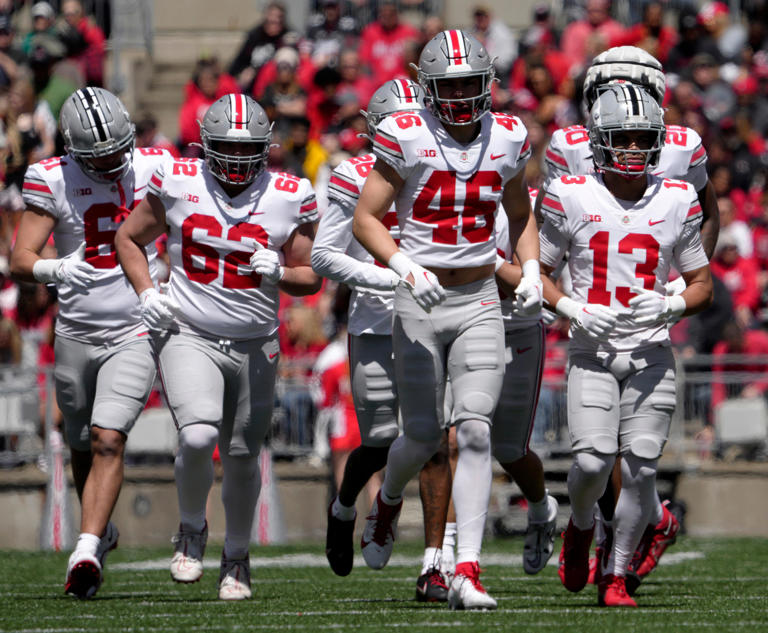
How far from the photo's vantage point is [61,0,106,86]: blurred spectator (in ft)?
56.9

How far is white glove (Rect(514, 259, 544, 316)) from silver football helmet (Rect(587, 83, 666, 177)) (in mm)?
568

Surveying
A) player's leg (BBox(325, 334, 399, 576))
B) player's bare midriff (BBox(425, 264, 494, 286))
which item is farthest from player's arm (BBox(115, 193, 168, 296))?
player's bare midriff (BBox(425, 264, 494, 286))

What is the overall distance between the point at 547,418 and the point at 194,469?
232 inches

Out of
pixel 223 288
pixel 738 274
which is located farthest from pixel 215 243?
pixel 738 274

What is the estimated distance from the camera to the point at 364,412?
7.68m

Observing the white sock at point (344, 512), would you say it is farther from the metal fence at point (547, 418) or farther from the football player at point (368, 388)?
the metal fence at point (547, 418)

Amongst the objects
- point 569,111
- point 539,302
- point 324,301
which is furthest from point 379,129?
point 569,111

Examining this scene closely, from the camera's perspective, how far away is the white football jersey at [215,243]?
728 centimetres

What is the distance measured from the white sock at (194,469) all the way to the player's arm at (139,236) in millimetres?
657

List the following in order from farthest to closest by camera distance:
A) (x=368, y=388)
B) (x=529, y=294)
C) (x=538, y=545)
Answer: (x=538, y=545)
(x=368, y=388)
(x=529, y=294)

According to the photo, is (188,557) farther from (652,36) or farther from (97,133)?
(652,36)

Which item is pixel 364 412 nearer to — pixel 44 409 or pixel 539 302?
pixel 539 302

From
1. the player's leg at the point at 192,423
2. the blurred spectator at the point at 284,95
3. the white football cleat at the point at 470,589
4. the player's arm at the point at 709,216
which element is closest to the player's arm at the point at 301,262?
the player's leg at the point at 192,423

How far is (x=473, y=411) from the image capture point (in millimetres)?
6637
